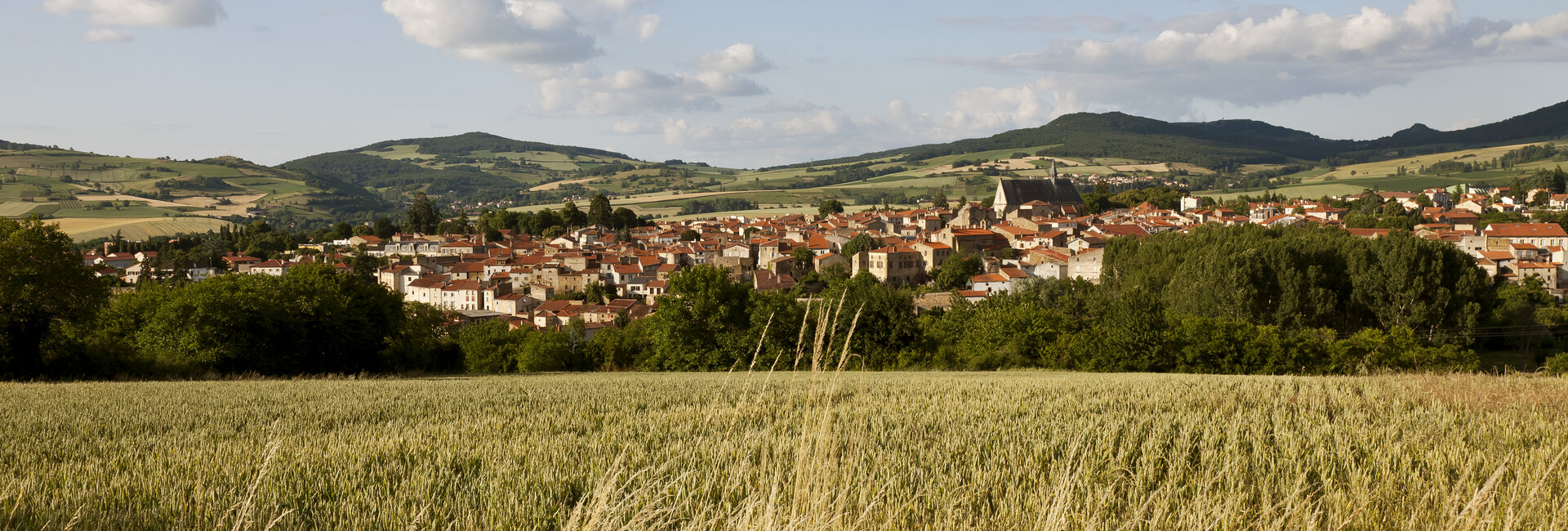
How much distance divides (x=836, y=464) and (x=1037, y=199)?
490ft

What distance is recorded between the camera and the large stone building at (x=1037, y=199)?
141000 millimetres

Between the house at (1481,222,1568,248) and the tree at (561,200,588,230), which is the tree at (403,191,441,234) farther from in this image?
Result: the house at (1481,222,1568,248)

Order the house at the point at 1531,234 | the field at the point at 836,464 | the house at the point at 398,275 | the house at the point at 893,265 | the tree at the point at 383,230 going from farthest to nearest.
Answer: the tree at the point at 383,230, the house at the point at 398,275, the house at the point at 893,265, the house at the point at 1531,234, the field at the point at 836,464

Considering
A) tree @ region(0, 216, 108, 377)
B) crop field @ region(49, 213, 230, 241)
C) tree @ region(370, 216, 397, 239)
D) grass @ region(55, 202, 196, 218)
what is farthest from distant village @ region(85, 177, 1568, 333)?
grass @ region(55, 202, 196, 218)

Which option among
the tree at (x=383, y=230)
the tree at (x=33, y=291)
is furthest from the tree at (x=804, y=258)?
the tree at (x=33, y=291)

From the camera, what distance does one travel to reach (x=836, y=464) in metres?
3.81

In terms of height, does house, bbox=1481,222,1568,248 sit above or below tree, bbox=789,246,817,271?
above

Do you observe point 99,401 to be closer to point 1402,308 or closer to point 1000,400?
point 1000,400

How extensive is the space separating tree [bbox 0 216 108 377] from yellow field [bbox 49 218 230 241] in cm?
13144

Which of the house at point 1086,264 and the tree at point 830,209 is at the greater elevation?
the tree at point 830,209

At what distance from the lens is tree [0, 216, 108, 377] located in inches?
811

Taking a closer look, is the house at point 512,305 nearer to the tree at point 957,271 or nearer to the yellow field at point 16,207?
the tree at point 957,271

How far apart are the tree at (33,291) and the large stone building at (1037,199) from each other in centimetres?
12774

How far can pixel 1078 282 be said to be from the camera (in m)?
65.6
